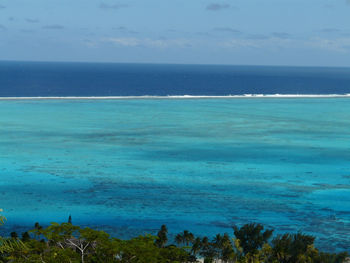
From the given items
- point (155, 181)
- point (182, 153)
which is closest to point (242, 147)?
point (182, 153)

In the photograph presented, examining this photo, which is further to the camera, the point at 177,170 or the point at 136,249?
the point at 177,170

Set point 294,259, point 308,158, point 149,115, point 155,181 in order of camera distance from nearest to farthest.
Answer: point 294,259 → point 155,181 → point 308,158 → point 149,115

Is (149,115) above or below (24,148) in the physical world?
above

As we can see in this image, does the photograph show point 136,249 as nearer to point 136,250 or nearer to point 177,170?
point 136,250

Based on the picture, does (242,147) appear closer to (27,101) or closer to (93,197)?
(93,197)

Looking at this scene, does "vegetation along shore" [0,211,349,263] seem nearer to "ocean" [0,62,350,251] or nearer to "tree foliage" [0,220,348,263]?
"tree foliage" [0,220,348,263]

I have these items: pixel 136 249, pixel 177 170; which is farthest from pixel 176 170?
pixel 136 249
